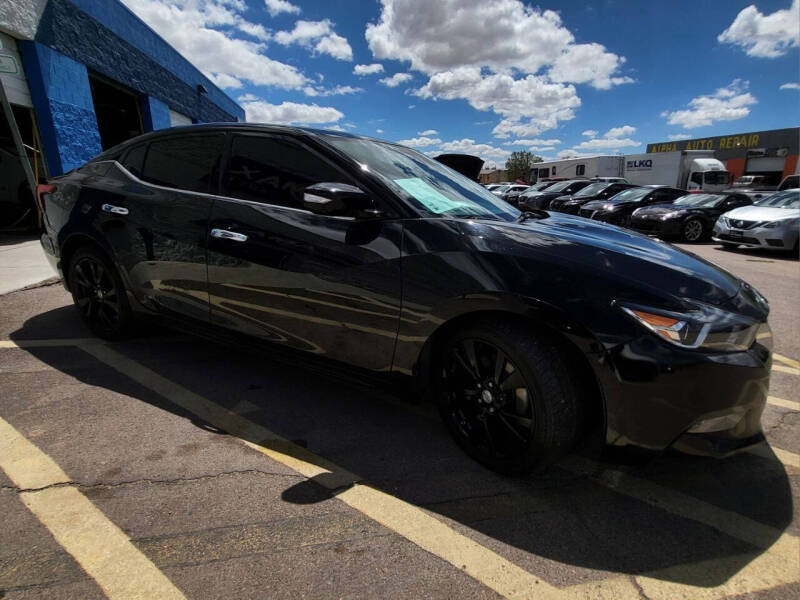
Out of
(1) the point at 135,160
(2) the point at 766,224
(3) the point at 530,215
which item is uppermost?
(1) the point at 135,160

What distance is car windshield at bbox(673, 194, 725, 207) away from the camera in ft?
40.5

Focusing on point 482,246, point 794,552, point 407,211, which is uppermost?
point 407,211

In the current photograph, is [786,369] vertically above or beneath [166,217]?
beneath

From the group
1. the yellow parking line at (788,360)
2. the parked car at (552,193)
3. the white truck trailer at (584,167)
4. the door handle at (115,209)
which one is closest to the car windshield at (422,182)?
the door handle at (115,209)

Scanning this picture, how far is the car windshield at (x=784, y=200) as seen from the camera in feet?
32.7

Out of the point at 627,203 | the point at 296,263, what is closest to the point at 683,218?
the point at 627,203

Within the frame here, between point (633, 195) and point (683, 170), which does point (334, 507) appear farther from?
point (683, 170)

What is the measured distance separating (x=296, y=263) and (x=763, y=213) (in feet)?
36.6

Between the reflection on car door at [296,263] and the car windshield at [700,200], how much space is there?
13165 mm

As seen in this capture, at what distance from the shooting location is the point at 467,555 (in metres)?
1.70

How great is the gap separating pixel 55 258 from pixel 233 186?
6.86 feet

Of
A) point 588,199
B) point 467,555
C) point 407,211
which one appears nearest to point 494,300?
point 407,211

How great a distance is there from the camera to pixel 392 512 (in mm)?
1902

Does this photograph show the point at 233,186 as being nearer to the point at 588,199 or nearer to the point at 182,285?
the point at 182,285
